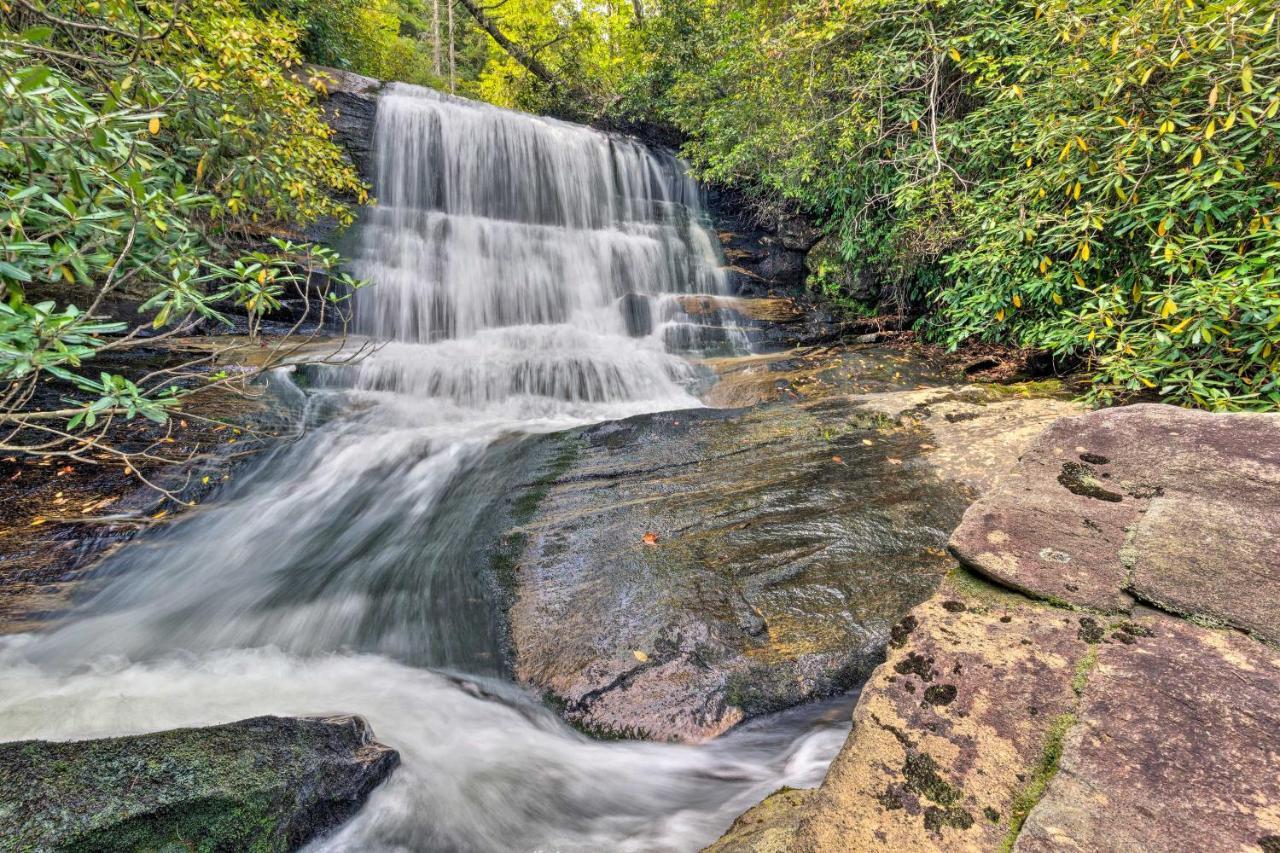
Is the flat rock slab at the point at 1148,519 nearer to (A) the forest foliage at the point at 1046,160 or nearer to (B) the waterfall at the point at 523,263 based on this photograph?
(A) the forest foliage at the point at 1046,160

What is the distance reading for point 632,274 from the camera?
34.3 feet

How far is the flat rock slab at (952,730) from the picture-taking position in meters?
1.21

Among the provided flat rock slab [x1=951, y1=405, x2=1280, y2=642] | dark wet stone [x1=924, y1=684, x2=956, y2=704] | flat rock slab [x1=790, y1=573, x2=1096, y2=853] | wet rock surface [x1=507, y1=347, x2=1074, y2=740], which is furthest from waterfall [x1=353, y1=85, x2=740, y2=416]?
dark wet stone [x1=924, y1=684, x2=956, y2=704]

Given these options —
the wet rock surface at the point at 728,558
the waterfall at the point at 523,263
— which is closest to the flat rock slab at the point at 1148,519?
the wet rock surface at the point at 728,558

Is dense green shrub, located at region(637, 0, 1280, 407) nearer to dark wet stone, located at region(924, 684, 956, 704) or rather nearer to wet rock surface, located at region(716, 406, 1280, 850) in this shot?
wet rock surface, located at region(716, 406, 1280, 850)

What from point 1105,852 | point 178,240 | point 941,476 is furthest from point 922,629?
point 178,240

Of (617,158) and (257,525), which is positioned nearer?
(257,525)

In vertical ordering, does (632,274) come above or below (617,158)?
below

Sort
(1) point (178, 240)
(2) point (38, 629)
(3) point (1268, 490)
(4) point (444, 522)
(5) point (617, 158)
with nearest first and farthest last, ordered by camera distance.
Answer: (3) point (1268, 490) → (2) point (38, 629) → (1) point (178, 240) → (4) point (444, 522) → (5) point (617, 158)

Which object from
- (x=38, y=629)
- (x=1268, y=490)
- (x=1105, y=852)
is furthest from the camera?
(x=38, y=629)

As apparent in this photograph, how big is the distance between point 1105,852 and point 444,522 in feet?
12.9

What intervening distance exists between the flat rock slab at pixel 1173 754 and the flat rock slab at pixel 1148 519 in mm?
226

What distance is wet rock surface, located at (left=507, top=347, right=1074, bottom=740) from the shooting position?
2.33 m

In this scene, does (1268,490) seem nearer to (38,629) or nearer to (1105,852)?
(1105,852)
